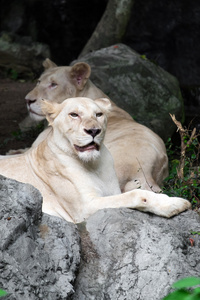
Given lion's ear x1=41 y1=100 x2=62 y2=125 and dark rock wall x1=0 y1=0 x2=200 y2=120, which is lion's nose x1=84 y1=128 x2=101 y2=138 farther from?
dark rock wall x1=0 y1=0 x2=200 y2=120

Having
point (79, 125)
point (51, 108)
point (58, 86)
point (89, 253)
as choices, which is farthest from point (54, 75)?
point (89, 253)

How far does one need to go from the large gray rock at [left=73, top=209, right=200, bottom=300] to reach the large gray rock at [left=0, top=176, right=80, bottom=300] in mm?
190

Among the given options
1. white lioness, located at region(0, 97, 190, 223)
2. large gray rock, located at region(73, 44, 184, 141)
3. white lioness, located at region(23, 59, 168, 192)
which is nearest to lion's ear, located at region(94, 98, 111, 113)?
white lioness, located at region(0, 97, 190, 223)

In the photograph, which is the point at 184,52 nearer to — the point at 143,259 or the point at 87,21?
the point at 87,21

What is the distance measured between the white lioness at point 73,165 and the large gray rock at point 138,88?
419 cm

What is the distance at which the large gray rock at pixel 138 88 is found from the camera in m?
10.5

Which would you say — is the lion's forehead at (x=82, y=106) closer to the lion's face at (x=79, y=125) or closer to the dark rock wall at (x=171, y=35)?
the lion's face at (x=79, y=125)

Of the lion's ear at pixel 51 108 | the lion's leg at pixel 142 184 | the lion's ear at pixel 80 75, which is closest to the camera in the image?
the lion's ear at pixel 51 108

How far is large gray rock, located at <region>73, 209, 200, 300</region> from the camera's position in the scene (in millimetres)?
4207

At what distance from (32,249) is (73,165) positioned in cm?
204

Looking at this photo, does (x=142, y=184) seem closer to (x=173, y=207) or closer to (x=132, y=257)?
(x=173, y=207)

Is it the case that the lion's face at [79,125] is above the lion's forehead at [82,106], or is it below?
below

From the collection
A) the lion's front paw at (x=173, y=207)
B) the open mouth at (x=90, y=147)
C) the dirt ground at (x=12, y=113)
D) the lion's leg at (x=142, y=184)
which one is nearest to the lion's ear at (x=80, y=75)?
the dirt ground at (x=12, y=113)

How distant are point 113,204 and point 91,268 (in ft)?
3.57
